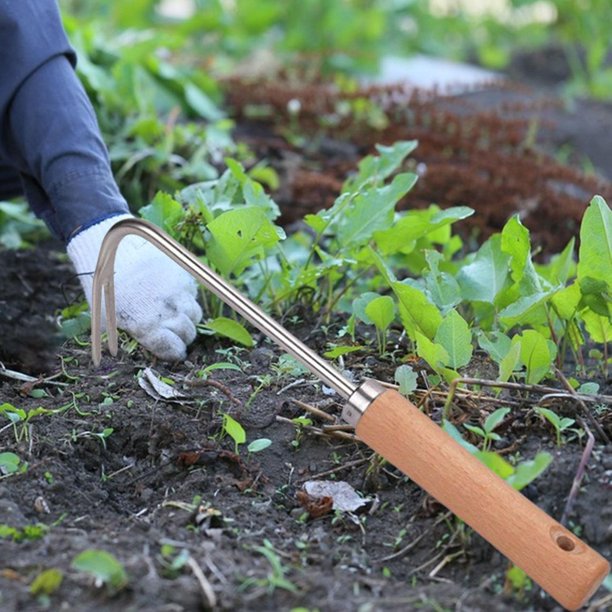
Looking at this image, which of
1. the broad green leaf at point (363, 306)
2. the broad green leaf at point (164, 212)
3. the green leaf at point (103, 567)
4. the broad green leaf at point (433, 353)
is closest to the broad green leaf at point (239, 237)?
the broad green leaf at point (164, 212)

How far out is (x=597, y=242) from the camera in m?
2.11

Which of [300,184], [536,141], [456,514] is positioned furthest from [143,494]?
[536,141]

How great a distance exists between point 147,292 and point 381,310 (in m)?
0.53

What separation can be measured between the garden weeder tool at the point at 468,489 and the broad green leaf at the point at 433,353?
30 cm

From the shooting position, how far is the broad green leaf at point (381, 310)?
2191 millimetres

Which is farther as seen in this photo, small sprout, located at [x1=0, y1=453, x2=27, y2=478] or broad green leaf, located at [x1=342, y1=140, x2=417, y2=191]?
broad green leaf, located at [x1=342, y1=140, x2=417, y2=191]

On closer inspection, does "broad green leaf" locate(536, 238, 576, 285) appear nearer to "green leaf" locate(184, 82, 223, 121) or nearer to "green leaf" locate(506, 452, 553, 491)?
"green leaf" locate(506, 452, 553, 491)

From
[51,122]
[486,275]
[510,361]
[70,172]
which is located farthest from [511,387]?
[51,122]

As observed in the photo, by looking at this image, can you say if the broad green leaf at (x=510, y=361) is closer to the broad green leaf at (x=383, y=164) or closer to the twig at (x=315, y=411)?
the twig at (x=315, y=411)

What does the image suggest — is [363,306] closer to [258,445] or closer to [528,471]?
[258,445]

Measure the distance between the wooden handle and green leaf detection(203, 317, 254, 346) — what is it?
66 cm

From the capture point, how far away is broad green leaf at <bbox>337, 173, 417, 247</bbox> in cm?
246

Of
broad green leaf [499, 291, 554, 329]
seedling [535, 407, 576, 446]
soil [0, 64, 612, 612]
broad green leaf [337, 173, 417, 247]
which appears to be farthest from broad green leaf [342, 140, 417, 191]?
seedling [535, 407, 576, 446]

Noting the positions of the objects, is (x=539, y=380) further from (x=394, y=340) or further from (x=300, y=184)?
(x=300, y=184)
